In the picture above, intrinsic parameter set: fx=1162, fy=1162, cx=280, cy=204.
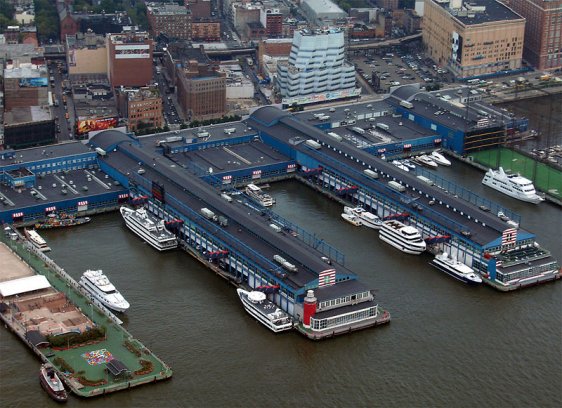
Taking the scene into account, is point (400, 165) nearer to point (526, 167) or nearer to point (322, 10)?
point (526, 167)

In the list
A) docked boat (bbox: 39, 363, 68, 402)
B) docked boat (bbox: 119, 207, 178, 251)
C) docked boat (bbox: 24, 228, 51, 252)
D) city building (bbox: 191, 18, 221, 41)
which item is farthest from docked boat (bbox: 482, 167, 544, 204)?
city building (bbox: 191, 18, 221, 41)

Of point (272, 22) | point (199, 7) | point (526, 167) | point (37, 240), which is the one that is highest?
point (199, 7)

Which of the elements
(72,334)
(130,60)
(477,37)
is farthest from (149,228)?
(477,37)

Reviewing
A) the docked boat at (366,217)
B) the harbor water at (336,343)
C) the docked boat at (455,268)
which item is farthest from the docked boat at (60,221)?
the docked boat at (455,268)

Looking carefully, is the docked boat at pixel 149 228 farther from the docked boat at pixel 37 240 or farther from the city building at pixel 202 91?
the city building at pixel 202 91

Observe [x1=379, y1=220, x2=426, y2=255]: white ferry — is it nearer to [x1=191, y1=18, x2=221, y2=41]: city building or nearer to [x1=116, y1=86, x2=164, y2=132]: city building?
[x1=116, y1=86, x2=164, y2=132]: city building

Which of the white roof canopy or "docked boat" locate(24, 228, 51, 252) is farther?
"docked boat" locate(24, 228, 51, 252)

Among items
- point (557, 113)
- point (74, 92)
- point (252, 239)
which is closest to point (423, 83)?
point (557, 113)
